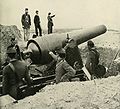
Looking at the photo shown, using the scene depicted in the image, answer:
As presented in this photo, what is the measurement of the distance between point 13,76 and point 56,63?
868 millimetres

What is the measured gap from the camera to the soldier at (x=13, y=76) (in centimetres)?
383

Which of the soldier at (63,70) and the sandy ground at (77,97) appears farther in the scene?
the soldier at (63,70)

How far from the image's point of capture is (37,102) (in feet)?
11.7

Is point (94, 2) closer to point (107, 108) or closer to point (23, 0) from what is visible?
point (23, 0)

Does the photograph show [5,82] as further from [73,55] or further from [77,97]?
[73,55]

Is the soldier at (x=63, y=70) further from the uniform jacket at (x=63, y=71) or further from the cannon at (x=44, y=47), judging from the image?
the cannon at (x=44, y=47)

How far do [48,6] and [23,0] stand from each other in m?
0.35

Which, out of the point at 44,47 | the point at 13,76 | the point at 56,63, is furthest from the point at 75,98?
the point at 44,47

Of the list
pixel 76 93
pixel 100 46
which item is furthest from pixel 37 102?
pixel 100 46

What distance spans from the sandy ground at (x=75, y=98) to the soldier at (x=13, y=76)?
21cm

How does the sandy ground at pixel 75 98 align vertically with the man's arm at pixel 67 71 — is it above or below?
below

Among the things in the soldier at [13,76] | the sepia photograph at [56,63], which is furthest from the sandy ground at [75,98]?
the soldier at [13,76]

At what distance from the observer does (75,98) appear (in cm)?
357

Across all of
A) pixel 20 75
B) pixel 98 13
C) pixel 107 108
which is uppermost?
pixel 98 13
